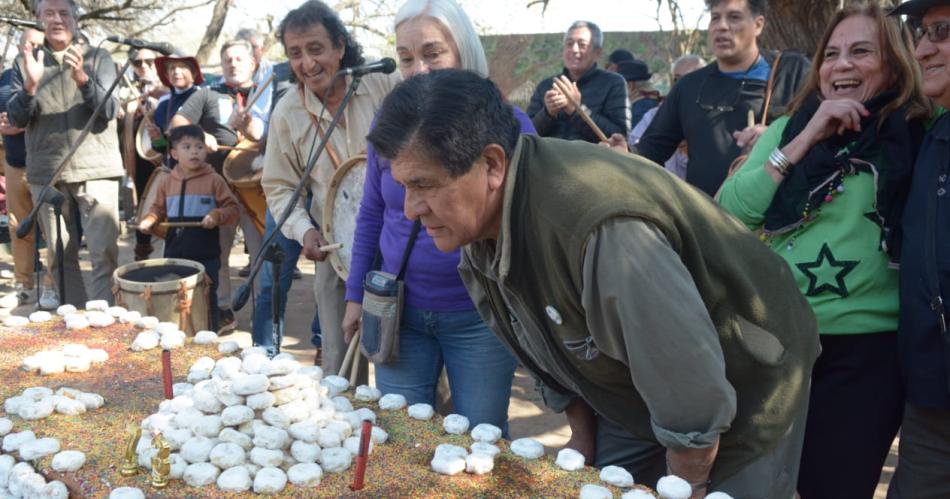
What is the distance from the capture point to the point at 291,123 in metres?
3.22

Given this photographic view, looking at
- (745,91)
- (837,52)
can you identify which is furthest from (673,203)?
(745,91)

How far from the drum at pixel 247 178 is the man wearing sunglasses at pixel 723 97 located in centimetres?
253

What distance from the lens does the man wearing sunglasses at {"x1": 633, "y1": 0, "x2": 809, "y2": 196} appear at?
10.9ft

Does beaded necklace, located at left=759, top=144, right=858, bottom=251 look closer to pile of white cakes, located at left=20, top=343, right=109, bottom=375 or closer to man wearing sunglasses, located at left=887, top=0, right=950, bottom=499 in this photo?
man wearing sunglasses, located at left=887, top=0, right=950, bottom=499

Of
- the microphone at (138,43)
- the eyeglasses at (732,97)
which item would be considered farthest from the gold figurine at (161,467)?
the microphone at (138,43)

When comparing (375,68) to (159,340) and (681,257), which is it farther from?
(681,257)

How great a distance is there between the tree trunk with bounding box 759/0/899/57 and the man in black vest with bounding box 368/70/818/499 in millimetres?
4464

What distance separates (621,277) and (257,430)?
2.77ft

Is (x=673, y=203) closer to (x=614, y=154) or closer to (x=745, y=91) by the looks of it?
(x=614, y=154)

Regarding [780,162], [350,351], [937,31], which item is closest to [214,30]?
[350,351]

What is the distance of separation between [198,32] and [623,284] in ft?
153

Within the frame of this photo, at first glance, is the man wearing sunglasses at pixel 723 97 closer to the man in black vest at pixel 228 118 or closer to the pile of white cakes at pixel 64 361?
the pile of white cakes at pixel 64 361

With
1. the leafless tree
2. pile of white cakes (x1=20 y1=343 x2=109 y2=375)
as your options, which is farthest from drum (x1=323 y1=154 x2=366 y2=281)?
the leafless tree

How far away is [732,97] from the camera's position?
334 cm
